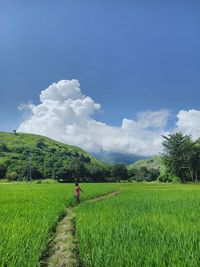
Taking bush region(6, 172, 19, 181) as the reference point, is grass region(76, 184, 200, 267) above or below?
below

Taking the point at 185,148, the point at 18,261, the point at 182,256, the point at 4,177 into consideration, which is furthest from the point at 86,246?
the point at 4,177

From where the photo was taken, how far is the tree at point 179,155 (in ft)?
268

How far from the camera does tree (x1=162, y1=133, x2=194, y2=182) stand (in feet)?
268

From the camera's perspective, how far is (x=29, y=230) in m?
8.55

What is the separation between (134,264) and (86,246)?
6.97 feet

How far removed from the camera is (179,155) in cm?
8231

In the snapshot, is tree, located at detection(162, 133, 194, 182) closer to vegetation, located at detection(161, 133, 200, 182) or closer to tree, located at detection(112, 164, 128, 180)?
vegetation, located at detection(161, 133, 200, 182)

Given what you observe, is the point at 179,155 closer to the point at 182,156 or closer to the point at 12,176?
the point at 182,156

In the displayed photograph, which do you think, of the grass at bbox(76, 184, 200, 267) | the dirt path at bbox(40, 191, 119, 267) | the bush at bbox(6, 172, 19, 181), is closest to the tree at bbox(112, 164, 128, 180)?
the bush at bbox(6, 172, 19, 181)

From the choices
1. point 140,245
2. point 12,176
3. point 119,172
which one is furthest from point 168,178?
point 140,245

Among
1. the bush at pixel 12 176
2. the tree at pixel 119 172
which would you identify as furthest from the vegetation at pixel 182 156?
the bush at pixel 12 176

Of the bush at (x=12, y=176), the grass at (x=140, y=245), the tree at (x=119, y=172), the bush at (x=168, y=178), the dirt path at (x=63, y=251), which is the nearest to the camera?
the grass at (x=140, y=245)

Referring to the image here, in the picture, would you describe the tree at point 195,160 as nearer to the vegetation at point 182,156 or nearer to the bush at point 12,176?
the vegetation at point 182,156

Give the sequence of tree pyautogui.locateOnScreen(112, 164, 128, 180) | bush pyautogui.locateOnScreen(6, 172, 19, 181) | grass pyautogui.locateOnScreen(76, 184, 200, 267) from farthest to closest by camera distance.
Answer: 1. tree pyautogui.locateOnScreen(112, 164, 128, 180)
2. bush pyautogui.locateOnScreen(6, 172, 19, 181)
3. grass pyautogui.locateOnScreen(76, 184, 200, 267)
